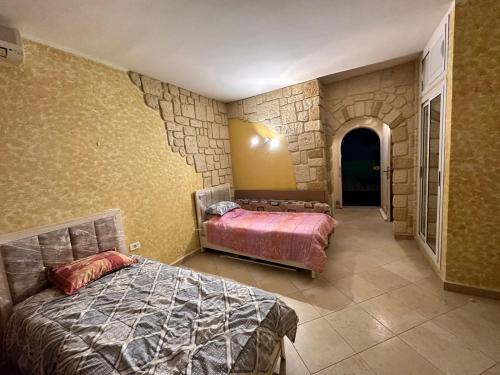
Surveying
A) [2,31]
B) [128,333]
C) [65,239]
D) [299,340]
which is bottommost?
[299,340]

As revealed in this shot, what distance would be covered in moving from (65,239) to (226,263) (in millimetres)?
1846

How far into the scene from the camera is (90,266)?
183cm

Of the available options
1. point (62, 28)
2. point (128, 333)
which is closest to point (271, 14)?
point (62, 28)

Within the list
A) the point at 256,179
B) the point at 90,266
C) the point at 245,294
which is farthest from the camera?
the point at 256,179

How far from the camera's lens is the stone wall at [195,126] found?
2863mm

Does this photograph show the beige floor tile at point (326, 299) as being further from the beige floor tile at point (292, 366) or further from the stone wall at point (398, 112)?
the stone wall at point (398, 112)

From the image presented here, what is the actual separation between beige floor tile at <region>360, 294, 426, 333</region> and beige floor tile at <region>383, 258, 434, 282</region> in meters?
0.52

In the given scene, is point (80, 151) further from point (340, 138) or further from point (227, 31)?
point (340, 138)

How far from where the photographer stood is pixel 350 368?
1.42 m

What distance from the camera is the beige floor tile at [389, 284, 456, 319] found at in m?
Result: 1.85

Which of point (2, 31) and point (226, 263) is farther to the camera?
point (226, 263)

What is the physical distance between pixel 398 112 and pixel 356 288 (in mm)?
2597

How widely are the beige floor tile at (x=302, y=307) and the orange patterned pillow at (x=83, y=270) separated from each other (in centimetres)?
Answer: 162

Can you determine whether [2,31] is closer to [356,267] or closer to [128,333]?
[128,333]
